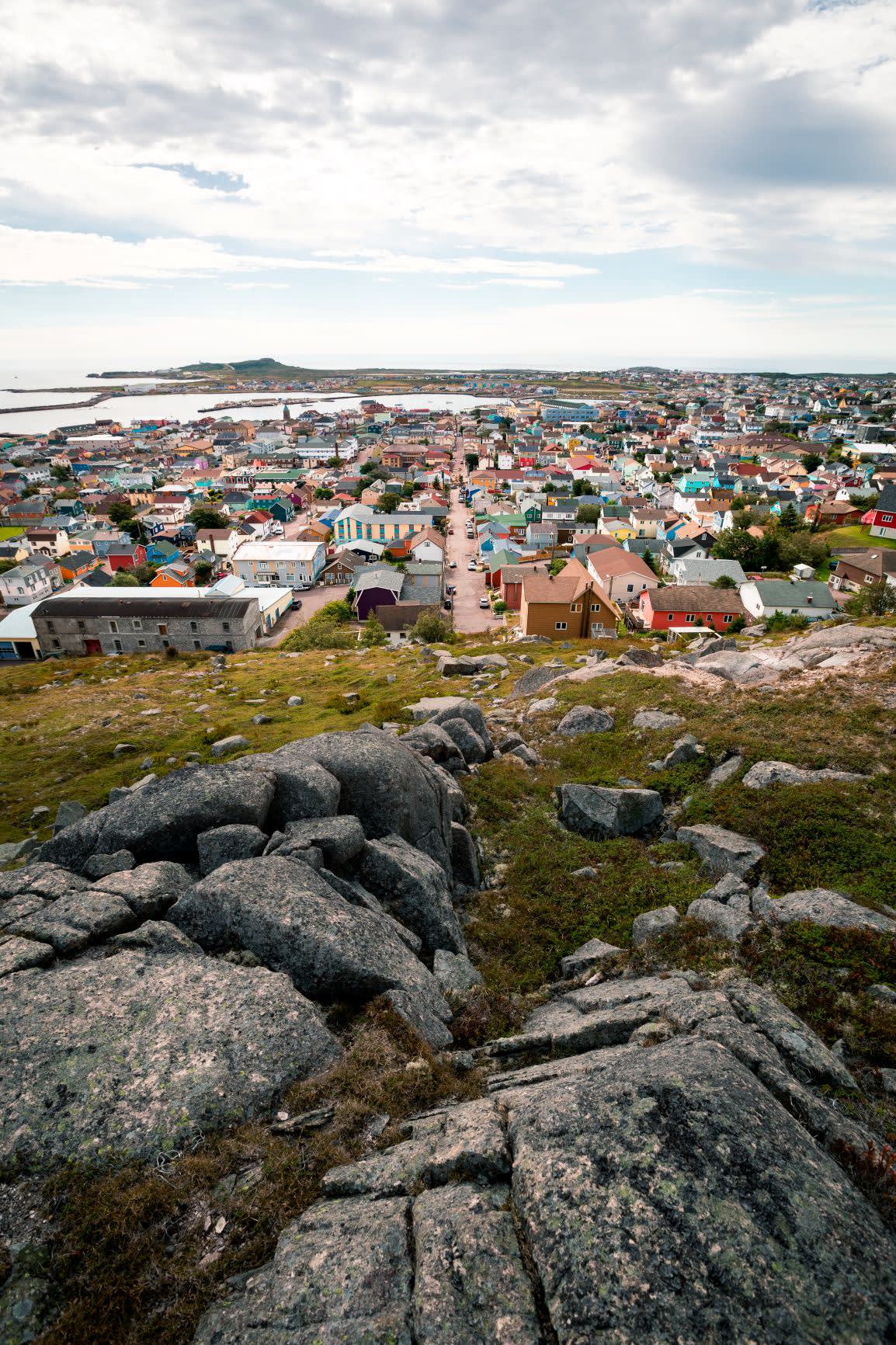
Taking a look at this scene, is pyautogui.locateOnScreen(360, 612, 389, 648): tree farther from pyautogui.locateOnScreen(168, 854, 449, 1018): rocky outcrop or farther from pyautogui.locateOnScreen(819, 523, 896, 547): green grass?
pyautogui.locateOnScreen(819, 523, 896, 547): green grass

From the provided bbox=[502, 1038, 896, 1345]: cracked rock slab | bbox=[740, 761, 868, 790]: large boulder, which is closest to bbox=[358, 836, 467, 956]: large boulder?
bbox=[502, 1038, 896, 1345]: cracked rock slab

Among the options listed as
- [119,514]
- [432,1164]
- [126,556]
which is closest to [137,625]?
[126,556]

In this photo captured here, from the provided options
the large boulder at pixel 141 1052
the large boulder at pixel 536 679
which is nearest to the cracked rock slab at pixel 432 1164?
the large boulder at pixel 141 1052

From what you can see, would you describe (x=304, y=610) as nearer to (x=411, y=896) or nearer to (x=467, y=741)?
(x=467, y=741)

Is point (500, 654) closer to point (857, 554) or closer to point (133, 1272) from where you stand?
point (133, 1272)

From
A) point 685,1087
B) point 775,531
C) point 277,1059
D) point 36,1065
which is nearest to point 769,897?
point 685,1087

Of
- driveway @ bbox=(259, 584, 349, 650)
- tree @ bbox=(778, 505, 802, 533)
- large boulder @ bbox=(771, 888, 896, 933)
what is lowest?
driveway @ bbox=(259, 584, 349, 650)
